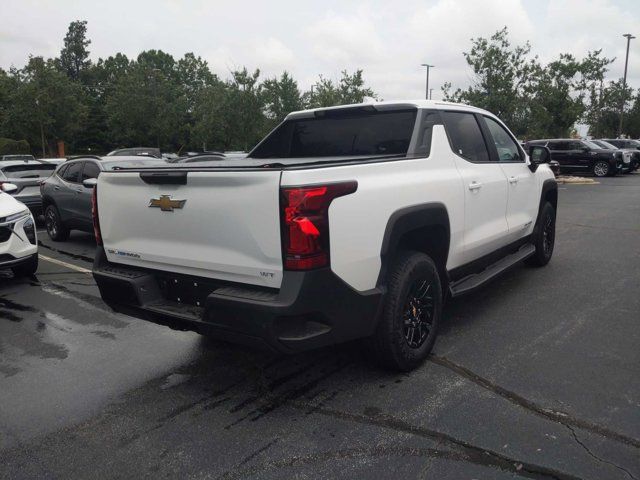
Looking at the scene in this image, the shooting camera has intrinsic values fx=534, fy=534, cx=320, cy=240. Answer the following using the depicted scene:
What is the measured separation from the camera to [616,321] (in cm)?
457

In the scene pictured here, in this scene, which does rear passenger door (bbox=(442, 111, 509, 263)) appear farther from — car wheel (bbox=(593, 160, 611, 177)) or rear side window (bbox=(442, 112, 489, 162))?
car wheel (bbox=(593, 160, 611, 177))

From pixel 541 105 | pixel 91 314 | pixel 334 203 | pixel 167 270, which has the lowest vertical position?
pixel 91 314

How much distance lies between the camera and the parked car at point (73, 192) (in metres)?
8.62

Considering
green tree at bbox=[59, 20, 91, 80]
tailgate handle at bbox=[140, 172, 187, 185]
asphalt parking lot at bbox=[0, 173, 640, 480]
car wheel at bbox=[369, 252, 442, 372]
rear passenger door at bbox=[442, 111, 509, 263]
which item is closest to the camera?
asphalt parking lot at bbox=[0, 173, 640, 480]

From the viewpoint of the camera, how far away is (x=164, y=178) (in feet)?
10.7

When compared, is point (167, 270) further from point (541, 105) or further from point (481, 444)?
point (541, 105)

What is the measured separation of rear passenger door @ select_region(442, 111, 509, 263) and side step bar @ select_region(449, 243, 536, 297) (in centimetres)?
17

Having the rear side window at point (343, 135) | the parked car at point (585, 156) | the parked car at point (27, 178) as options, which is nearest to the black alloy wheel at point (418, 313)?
the rear side window at point (343, 135)

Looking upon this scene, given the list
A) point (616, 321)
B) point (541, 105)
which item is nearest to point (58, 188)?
point (616, 321)

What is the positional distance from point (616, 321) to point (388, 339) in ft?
7.96

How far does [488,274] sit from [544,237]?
2128 mm

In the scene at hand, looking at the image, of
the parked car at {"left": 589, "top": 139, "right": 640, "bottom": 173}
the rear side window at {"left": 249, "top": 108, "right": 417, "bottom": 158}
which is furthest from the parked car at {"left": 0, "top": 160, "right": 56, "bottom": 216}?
the parked car at {"left": 589, "top": 139, "right": 640, "bottom": 173}

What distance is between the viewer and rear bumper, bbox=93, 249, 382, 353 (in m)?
2.86

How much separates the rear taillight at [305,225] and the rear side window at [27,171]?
10350 mm
